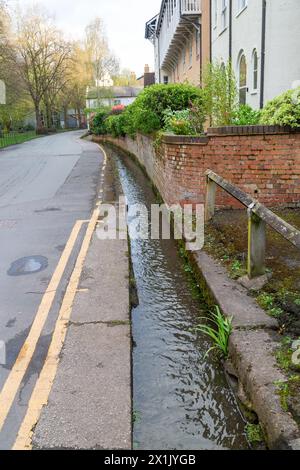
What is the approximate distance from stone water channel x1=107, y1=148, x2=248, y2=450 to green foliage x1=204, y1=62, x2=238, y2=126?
3862 millimetres

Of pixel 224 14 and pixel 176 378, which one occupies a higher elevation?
pixel 224 14

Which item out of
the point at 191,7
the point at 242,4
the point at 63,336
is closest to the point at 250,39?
the point at 242,4

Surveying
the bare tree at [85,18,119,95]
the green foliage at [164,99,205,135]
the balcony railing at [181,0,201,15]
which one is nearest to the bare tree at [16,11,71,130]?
the bare tree at [85,18,119,95]

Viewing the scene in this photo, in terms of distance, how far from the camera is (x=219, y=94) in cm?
884

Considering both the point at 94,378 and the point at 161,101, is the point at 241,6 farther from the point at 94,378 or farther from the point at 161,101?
the point at 94,378

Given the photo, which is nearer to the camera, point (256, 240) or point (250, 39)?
point (256, 240)

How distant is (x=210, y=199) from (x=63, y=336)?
3.89 m

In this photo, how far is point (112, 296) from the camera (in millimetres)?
5164

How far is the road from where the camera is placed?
3.65 meters

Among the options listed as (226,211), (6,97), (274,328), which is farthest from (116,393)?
(6,97)

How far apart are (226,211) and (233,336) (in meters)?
4.28

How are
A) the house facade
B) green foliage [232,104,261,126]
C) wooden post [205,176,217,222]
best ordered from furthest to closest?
the house facade → green foliage [232,104,261,126] → wooden post [205,176,217,222]

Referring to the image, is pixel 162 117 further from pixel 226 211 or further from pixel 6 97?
pixel 6 97

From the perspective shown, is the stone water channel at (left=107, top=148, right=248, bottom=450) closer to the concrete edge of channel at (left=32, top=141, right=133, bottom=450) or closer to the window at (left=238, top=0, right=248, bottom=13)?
the concrete edge of channel at (left=32, top=141, right=133, bottom=450)
